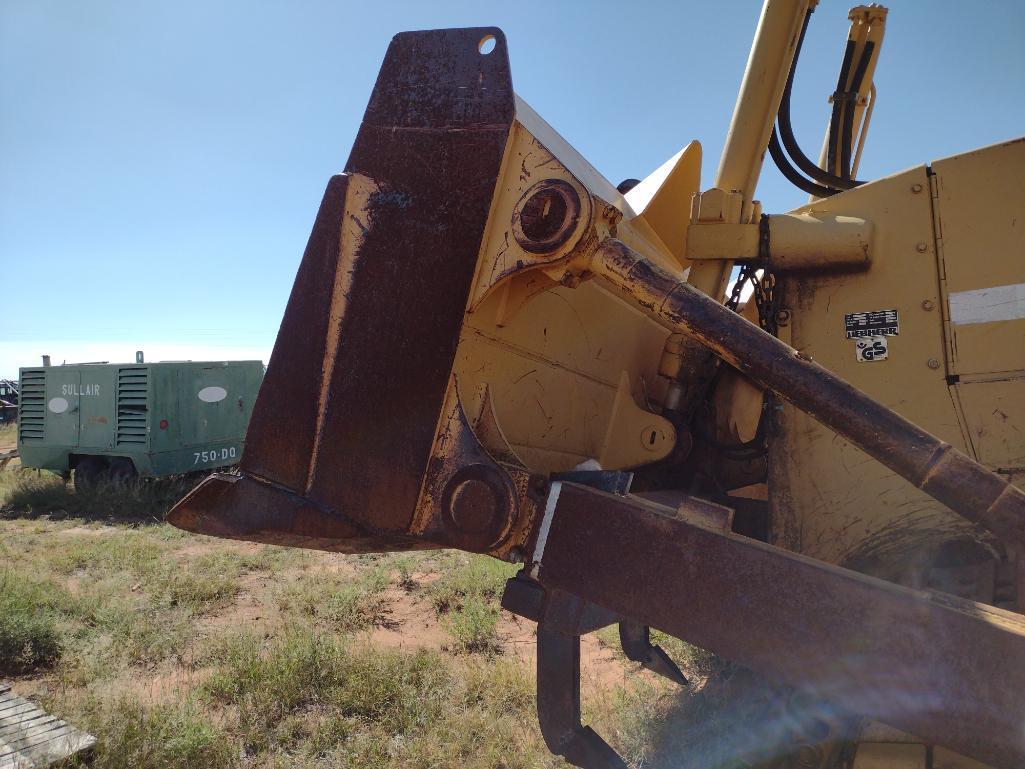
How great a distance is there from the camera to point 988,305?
2.02 meters

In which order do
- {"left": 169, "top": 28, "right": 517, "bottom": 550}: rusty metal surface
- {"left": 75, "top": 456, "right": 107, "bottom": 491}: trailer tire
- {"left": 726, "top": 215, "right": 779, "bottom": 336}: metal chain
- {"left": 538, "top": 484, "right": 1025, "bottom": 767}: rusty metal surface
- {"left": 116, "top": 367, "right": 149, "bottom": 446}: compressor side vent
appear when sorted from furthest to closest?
1. {"left": 75, "top": 456, "right": 107, "bottom": 491}: trailer tire
2. {"left": 116, "top": 367, "right": 149, "bottom": 446}: compressor side vent
3. {"left": 726, "top": 215, "right": 779, "bottom": 336}: metal chain
4. {"left": 169, "top": 28, "right": 517, "bottom": 550}: rusty metal surface
5. {"left": 538, "top": 484, "right": 1025, "bottom": 767}: rusty metal surface

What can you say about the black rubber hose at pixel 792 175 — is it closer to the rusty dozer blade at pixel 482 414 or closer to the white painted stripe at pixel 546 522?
the rusty dozer blade at pixel 482 414

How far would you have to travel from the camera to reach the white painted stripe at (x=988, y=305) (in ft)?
6.53

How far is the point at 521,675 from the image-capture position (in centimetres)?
374

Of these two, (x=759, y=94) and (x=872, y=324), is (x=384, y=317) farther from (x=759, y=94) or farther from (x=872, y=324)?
(x=759, y=94)

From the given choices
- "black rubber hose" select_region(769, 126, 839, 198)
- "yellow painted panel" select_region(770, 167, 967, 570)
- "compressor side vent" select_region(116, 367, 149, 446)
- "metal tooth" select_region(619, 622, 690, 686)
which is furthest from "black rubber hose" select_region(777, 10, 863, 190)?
"compressor side vent" select_region(116, 367, 149, 446)

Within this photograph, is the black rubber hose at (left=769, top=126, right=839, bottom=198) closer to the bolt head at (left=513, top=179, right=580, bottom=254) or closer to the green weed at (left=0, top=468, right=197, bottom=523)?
the bolt head at (left=513, top=179, right=580, bottom=254)

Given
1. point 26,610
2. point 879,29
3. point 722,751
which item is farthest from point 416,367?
point 26,610

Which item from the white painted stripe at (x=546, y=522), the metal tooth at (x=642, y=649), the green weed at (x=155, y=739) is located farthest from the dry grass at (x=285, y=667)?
the white painted stripe at (x=546, y=522)

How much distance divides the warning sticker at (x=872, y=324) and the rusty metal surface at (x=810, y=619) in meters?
1.01

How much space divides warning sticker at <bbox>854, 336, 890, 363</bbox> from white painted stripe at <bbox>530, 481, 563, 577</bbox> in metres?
1.21

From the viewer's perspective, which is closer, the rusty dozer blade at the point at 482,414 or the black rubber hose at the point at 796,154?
the rusty dozer blade at the point at 482,414

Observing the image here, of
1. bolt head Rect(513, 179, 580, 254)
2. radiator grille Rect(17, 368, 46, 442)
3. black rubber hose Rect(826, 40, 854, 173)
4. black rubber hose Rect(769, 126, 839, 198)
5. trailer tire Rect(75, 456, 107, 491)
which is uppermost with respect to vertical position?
black rubber hose Rect(826, 40, 854, 173)

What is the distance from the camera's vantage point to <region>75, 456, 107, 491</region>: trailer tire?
9.70 meters
